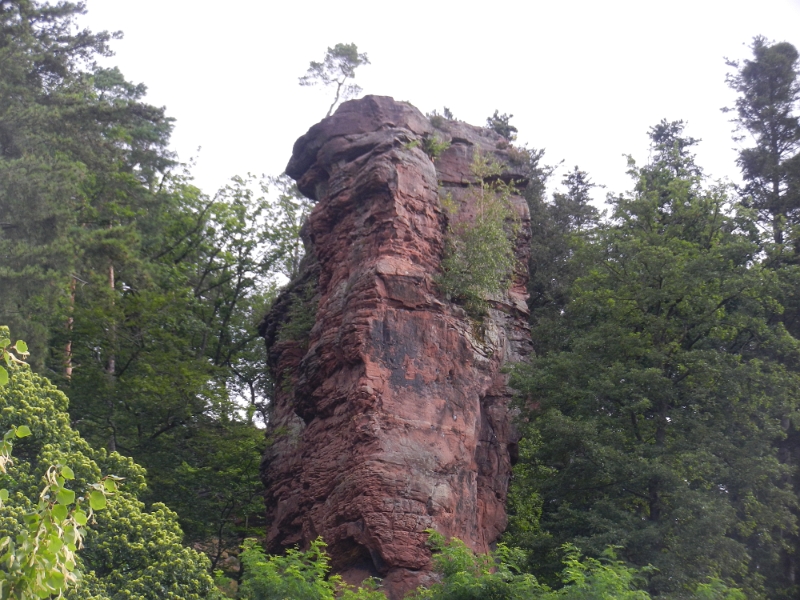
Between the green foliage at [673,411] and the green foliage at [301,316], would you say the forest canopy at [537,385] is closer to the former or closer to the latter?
the green foliage at [673,411]

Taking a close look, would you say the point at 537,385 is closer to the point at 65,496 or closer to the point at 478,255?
the point at 478,255

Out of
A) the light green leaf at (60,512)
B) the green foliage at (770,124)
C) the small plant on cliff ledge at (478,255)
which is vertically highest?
the green foliage at (770,124)

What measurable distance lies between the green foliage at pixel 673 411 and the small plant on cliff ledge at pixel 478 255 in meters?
1.81

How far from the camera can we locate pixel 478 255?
18.1 m

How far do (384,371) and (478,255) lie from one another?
375 centimetres

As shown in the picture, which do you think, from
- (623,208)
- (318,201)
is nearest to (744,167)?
(623,208)

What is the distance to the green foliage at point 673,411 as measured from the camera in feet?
47.6

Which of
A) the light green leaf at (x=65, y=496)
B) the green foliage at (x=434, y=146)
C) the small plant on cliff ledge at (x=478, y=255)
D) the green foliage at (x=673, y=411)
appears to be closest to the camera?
the light green leaf at (x=65, y=496)

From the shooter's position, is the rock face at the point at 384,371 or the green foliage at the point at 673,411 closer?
the green foliage at the point at 673,411

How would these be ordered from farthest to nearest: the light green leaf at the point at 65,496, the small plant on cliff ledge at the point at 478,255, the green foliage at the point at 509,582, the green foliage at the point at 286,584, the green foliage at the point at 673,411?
the small plant on cliff ledge at the point at 478,255 < the green foliage at the point at 673,411 < the green foliage at the point at 286,584 < the green foliage at the point at 509,582 < the light green leaf at the point at 65,496

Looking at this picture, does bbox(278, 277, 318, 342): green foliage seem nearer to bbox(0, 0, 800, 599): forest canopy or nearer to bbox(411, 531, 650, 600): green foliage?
bbox(0, 0, 800, 599): forest canopy

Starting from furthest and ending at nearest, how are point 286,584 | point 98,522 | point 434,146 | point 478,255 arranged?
point 434,146 → point 478,255 → point 286,584 → point 98,522

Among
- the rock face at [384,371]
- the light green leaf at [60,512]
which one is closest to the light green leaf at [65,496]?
the light green leaf at [60,512]

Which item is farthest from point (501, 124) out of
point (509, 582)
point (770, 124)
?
point (509, 582)
